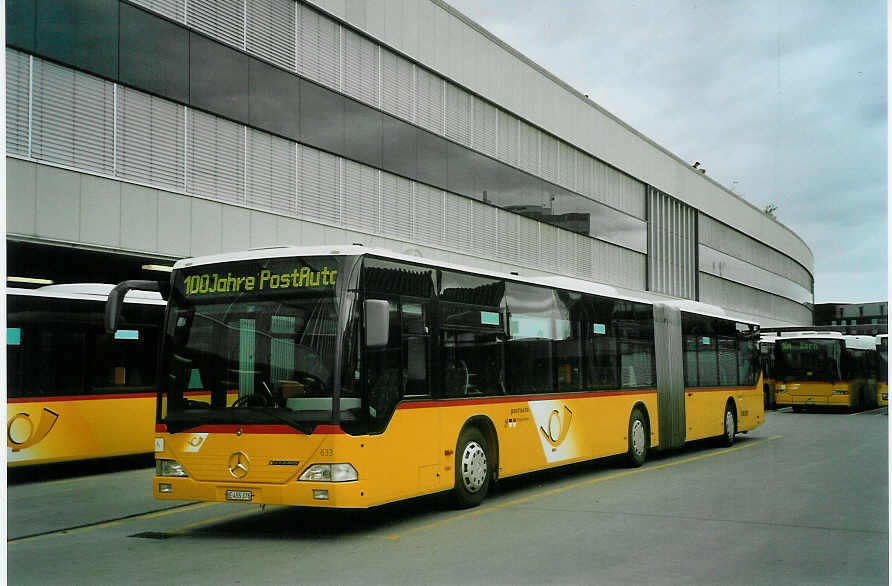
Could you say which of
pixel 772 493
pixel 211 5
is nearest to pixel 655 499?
pixel 772 493

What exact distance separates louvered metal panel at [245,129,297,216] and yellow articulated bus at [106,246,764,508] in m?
8.79

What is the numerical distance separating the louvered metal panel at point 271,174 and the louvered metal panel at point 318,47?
5.97 ft

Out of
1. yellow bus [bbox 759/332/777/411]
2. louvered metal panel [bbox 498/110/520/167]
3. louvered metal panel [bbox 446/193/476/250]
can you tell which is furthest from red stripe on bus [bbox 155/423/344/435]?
yellow bus [bbox 759/332/777/411]

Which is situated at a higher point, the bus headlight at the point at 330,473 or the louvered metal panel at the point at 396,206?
the louvered metal panel at the point at 396,206

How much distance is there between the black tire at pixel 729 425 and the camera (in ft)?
68.2

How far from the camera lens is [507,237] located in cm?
2964

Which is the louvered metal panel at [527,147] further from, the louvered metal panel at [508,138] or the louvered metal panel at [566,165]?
the louvered metal panel at [566,165]

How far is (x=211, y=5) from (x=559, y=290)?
9.64 metres

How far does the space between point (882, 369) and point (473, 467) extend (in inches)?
1163

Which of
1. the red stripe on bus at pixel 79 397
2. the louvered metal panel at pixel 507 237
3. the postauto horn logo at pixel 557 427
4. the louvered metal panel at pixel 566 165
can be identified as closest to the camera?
the postauto horn logo at pixel 557 427

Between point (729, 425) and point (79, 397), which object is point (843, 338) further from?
point (79, 397)

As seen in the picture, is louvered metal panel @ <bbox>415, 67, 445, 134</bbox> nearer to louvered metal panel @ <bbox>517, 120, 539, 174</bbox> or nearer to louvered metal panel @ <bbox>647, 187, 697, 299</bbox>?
louvered metal panel @ <bbox>517, 120, 539, 174</bbox>

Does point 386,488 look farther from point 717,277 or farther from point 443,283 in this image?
point 717,277

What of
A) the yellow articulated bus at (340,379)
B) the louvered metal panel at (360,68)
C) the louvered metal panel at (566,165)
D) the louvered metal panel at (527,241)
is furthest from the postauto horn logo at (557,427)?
the louvered metal panel at (566,165)
